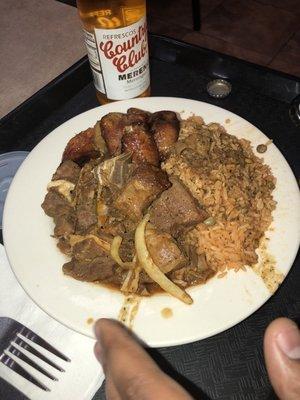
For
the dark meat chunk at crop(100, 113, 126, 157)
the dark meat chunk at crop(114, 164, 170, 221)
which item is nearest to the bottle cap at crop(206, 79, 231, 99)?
the dark meat chunk at crop(100, 113, 126, 157)

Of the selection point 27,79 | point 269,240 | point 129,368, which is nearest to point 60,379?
point 129,368

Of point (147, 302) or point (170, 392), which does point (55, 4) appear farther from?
point (170, 392)

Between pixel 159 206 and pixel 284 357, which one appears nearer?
pixel 284 357

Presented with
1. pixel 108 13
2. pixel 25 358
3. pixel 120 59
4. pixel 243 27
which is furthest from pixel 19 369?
pixel 243 27

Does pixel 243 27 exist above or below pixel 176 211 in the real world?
below

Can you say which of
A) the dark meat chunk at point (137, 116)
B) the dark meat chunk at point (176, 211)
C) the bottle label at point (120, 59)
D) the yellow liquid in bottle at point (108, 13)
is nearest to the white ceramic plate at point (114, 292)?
the dark meat chunk at point (176, 211)

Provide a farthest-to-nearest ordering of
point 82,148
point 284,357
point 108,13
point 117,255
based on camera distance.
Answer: point 108,13 < point 82,148 < point 117,255 < point 284,357

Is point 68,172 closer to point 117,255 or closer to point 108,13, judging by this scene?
point 117,255

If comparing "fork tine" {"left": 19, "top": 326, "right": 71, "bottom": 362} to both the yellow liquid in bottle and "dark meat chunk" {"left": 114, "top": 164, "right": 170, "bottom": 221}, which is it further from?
the yellow liquid in bottle
